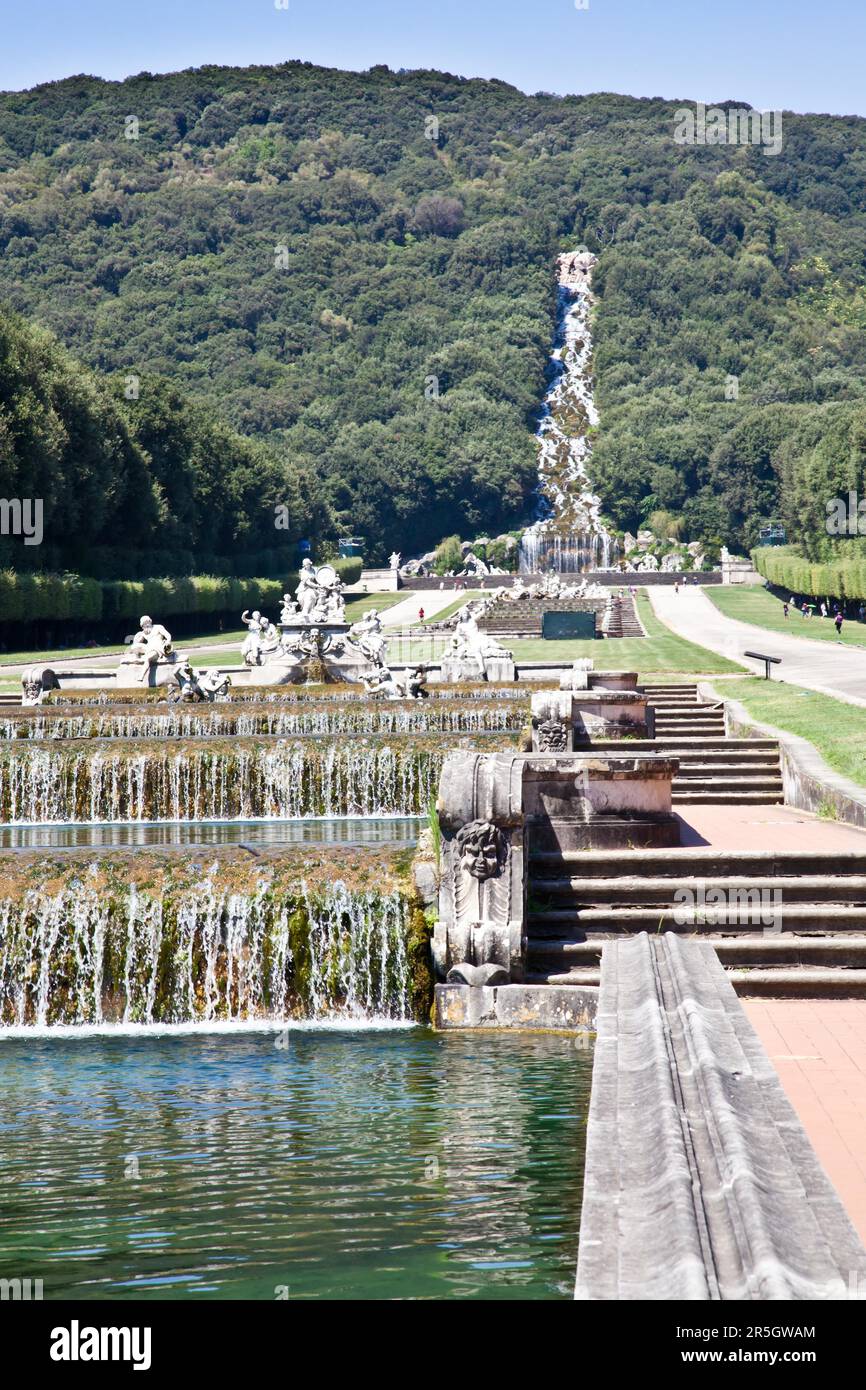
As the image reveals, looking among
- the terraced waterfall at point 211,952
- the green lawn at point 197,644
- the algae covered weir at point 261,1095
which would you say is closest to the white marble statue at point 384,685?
the green lawn at point 197,644

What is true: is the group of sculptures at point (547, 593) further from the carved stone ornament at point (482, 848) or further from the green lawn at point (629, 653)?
the carved stone ornament at point (482, 848)

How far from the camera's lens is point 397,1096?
11562 mm

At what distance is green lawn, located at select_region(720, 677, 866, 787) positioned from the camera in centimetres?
2388

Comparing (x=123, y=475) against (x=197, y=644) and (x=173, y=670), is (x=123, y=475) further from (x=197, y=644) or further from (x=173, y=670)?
(x=173, y=670)

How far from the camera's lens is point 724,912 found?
47.6ft

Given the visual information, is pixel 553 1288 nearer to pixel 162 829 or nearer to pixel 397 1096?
pixel 397 1096

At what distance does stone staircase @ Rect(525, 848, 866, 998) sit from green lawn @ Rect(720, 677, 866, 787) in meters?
6.07

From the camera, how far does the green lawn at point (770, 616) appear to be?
226 ft

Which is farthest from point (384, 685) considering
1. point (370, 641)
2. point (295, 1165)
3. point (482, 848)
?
point (295, 1165)

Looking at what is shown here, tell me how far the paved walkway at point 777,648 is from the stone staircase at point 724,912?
1787 cm

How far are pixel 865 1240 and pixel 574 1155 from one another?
9.42ft

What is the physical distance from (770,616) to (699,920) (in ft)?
249

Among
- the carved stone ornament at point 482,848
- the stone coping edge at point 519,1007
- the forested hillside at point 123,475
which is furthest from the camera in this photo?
the forested hillside at point 123,475
